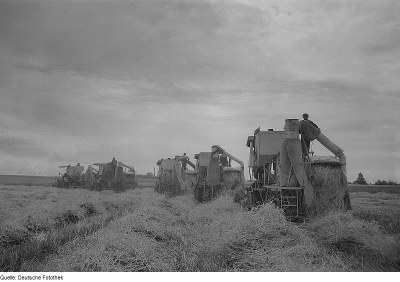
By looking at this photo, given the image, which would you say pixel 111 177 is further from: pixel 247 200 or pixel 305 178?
pixel 305 178

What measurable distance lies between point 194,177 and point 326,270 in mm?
17876

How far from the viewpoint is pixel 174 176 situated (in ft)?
85.2

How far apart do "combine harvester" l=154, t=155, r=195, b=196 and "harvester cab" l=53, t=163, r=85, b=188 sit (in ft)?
35.7

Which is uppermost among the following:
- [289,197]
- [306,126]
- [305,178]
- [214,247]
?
[306,126]

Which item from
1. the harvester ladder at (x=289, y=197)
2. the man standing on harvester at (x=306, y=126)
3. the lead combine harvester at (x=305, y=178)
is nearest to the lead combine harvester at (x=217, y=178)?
the lead combine harvester at (x=305, y=178)

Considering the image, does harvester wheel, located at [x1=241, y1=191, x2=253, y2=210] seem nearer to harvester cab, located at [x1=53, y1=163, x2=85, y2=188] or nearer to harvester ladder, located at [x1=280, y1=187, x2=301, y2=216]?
harvester ladder, located at [x1=280, y1=187, x2=301, y2=216]

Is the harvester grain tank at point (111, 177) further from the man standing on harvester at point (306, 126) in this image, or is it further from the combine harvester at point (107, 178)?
the man standing on harvester at point (306, 126)

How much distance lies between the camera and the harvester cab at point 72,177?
111ft

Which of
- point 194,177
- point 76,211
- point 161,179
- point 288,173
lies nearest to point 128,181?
point 161,179

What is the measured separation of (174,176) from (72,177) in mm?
14240

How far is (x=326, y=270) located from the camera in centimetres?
482

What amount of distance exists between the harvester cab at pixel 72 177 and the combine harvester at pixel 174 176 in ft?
35.7

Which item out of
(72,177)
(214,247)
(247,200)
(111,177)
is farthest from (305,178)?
(72,177)
